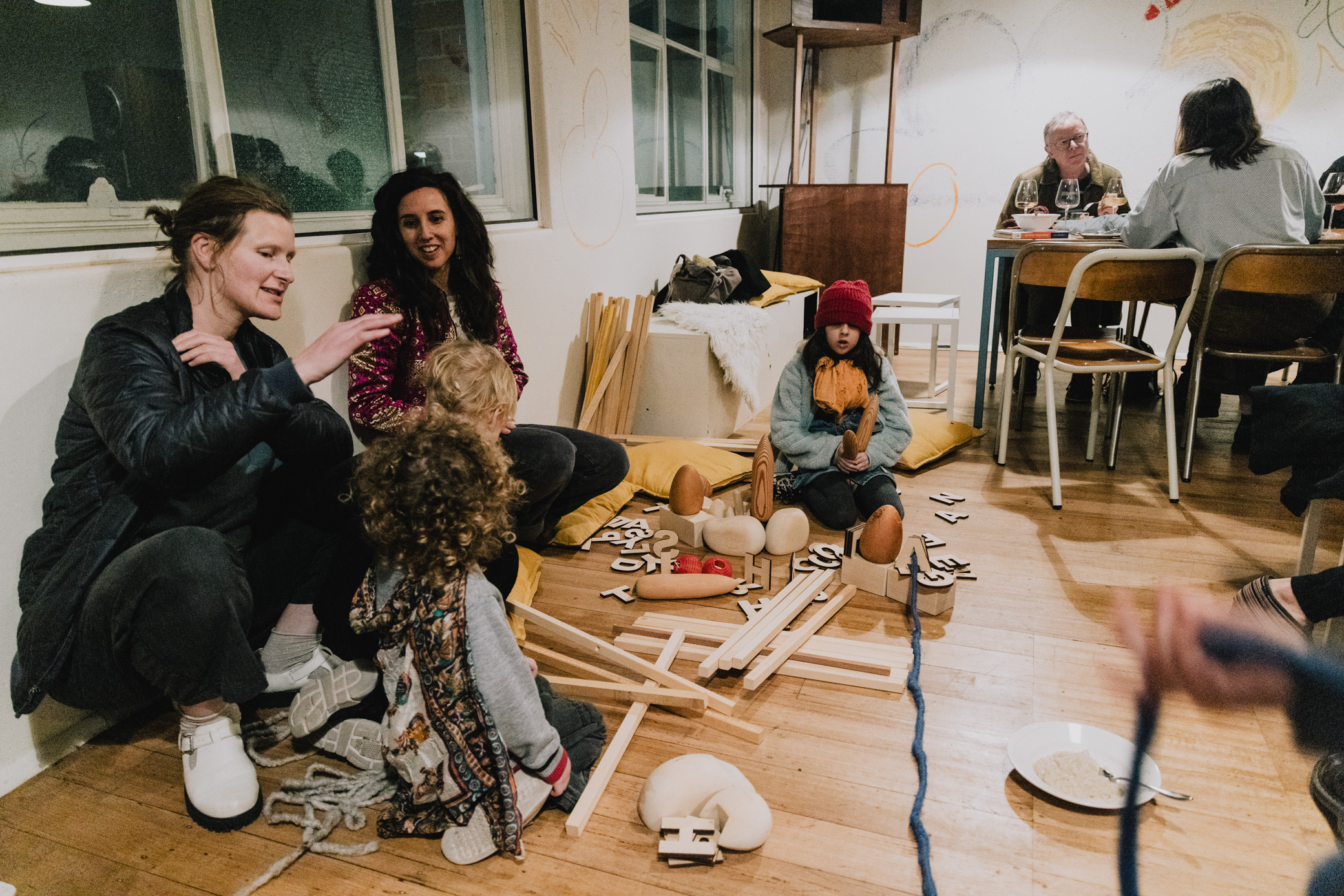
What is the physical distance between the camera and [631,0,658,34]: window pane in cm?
408

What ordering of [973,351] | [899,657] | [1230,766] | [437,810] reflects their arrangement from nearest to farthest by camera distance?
[437,810] → [1230,766] → [899,657] → [973,351]

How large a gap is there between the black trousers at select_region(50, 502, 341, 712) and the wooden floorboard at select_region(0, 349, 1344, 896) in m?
0.22

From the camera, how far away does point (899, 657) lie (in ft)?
6.08

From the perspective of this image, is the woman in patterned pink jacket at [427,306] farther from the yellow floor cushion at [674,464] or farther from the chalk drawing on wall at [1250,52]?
the chalk drawing on wall at [1250,52]

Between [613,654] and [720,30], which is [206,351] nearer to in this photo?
[613,654]

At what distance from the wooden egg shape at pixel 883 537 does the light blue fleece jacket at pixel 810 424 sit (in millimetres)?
523

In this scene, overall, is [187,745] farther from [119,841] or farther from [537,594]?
[537,594]

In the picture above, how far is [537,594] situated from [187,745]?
0.91 m

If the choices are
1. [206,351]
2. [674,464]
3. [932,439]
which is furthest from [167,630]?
[932,439]

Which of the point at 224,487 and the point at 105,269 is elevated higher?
the point at 105,269

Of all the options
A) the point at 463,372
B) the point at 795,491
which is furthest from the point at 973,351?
the point at 463,372

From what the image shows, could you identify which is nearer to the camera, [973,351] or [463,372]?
Result: [463,372]

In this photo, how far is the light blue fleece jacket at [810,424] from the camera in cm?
269

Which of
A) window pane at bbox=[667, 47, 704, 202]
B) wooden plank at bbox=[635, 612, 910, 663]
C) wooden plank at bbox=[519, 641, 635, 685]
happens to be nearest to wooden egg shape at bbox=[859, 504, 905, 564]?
wooden plank at bbox=[635, 612, 910, 663]
